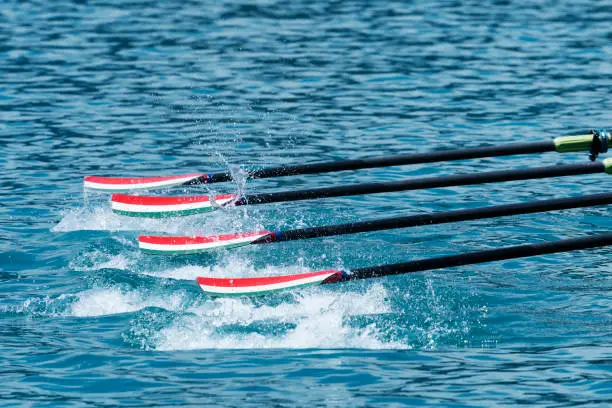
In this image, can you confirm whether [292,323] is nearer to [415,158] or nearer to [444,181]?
[444,181]

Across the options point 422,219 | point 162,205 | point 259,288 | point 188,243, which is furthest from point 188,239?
point 422,219

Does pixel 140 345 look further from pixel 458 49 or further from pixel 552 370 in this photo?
pixel 458 49

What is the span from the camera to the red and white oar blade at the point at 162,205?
35.9 ft

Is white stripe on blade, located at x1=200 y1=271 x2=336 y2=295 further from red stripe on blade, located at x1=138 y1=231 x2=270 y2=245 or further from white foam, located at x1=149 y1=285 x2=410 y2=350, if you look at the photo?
red stripe on blade, located at x1=138 y1=231 x2=270 y2=245

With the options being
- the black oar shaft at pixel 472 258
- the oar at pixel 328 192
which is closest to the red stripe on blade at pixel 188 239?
the oar at pixel 328 192

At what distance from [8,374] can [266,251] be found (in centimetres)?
351

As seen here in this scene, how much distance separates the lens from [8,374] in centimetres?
877

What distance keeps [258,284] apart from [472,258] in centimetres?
173

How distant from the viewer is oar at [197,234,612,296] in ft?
30.3

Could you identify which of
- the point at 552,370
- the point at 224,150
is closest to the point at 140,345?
the point at 552,370

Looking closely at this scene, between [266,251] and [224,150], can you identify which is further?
[224,150]

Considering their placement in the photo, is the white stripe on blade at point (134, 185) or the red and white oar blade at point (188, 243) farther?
the white stripe on blade at point (134, 185)

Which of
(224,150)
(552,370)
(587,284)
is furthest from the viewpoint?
(224,150)

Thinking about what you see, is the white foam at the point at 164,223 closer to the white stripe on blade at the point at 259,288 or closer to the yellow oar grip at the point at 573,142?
the white stripe on blade at the point at 259,288
